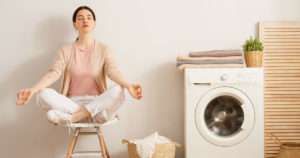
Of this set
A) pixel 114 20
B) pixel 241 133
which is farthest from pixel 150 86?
pixel 241 133

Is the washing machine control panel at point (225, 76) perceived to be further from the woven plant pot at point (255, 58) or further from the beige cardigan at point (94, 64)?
the beige cardigan at point (94, 64)

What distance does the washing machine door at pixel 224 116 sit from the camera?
3484mm

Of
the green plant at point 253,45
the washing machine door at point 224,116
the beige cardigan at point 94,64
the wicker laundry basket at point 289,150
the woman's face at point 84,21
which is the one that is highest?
the woman's face at point 84,21

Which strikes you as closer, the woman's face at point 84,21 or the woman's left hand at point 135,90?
the woman's left hand at point 135,90

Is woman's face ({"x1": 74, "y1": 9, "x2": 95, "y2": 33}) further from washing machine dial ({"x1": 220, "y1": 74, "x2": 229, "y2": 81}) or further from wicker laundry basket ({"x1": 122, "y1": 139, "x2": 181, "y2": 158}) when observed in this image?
washing machine dial ({"x1": 220, "y1": 74, "x2": 229, "y2": 81})

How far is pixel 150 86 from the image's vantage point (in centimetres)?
391

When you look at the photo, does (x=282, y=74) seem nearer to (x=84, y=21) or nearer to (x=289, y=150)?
(x=289, y=150)

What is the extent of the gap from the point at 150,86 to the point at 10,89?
1106mm

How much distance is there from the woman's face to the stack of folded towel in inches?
27.7

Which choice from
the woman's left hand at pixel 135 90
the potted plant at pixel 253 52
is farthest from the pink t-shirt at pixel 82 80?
the potted plant at pixel 253 52

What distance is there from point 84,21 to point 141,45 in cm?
51

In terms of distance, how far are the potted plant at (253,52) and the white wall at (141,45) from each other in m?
0.23

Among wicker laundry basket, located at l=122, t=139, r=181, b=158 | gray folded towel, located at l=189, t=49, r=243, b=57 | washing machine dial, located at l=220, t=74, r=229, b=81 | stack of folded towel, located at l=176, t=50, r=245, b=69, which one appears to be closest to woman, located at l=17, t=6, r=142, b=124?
wicker laundry basket, located at l=122, t=139, r=181, b=158

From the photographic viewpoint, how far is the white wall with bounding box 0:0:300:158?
391 cm
